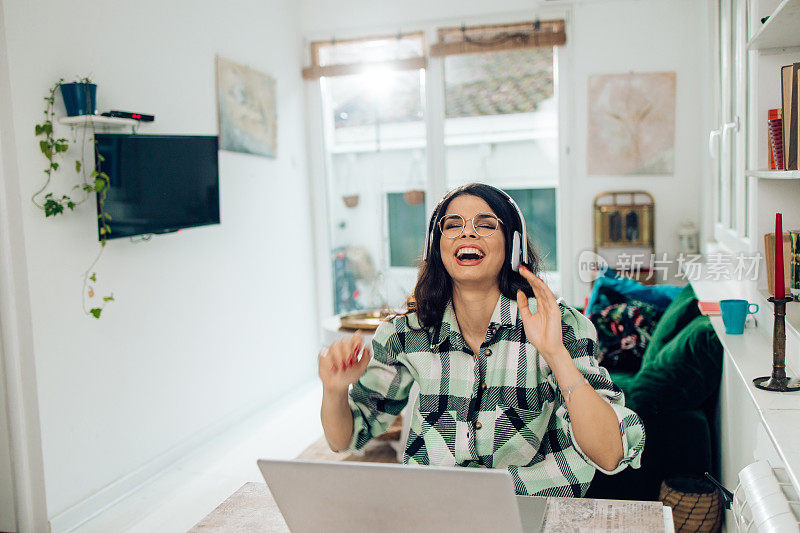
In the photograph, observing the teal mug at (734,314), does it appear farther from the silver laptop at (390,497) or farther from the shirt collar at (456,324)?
the silver laptop at (390,497)

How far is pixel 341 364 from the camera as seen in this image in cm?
136

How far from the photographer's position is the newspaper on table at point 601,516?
41.7 inches

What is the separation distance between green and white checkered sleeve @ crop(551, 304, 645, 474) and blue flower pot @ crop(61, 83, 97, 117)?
2.03 m

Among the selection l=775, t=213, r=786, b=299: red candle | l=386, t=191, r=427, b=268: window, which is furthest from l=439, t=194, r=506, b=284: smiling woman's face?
l=386, t=191, r=427, b=268: window

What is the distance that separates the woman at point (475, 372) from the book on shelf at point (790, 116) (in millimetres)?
788

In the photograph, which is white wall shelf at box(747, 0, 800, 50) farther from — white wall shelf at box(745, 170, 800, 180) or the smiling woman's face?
the smiling woman's face

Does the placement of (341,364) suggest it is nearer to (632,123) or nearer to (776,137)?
(776,137)

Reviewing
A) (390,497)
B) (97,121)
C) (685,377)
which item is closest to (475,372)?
(390,497)

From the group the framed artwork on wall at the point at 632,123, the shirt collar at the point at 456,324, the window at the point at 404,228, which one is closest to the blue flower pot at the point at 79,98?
the shirt collar at the point at 456,324

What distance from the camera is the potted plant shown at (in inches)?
105

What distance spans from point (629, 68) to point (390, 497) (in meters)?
3.84

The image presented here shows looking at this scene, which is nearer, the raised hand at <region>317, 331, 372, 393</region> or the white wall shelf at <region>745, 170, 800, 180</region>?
the raised hand at <region>317, 331, 372, 393</region>

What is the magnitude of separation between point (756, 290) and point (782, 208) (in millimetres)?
270

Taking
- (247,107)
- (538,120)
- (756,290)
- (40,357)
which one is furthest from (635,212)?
(40,357)
